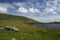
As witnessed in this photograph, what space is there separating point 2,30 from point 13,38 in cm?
767

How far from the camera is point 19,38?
1249 inches

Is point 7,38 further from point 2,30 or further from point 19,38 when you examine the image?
point 2,30

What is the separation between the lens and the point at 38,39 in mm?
32031

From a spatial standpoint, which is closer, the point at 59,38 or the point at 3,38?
the point at 3,38

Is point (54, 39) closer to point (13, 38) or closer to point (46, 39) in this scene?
point (46, 39)

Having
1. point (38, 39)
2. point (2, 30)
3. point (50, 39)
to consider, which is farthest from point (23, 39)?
point (2, 30)

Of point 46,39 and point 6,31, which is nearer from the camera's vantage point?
point 46,39

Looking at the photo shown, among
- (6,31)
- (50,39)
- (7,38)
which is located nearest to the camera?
(7,38)

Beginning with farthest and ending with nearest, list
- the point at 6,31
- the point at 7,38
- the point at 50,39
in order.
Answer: the point at 6,31 < the point at 50,39 < the point at 7,38

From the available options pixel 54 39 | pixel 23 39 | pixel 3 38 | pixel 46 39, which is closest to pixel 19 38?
pixel 23 39

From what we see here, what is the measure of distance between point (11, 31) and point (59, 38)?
11577 mm

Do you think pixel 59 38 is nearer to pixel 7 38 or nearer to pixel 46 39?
pixel 46 39

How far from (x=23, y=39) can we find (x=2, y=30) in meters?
8.87

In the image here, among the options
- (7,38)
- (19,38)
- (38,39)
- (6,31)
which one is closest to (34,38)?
(38,39)
